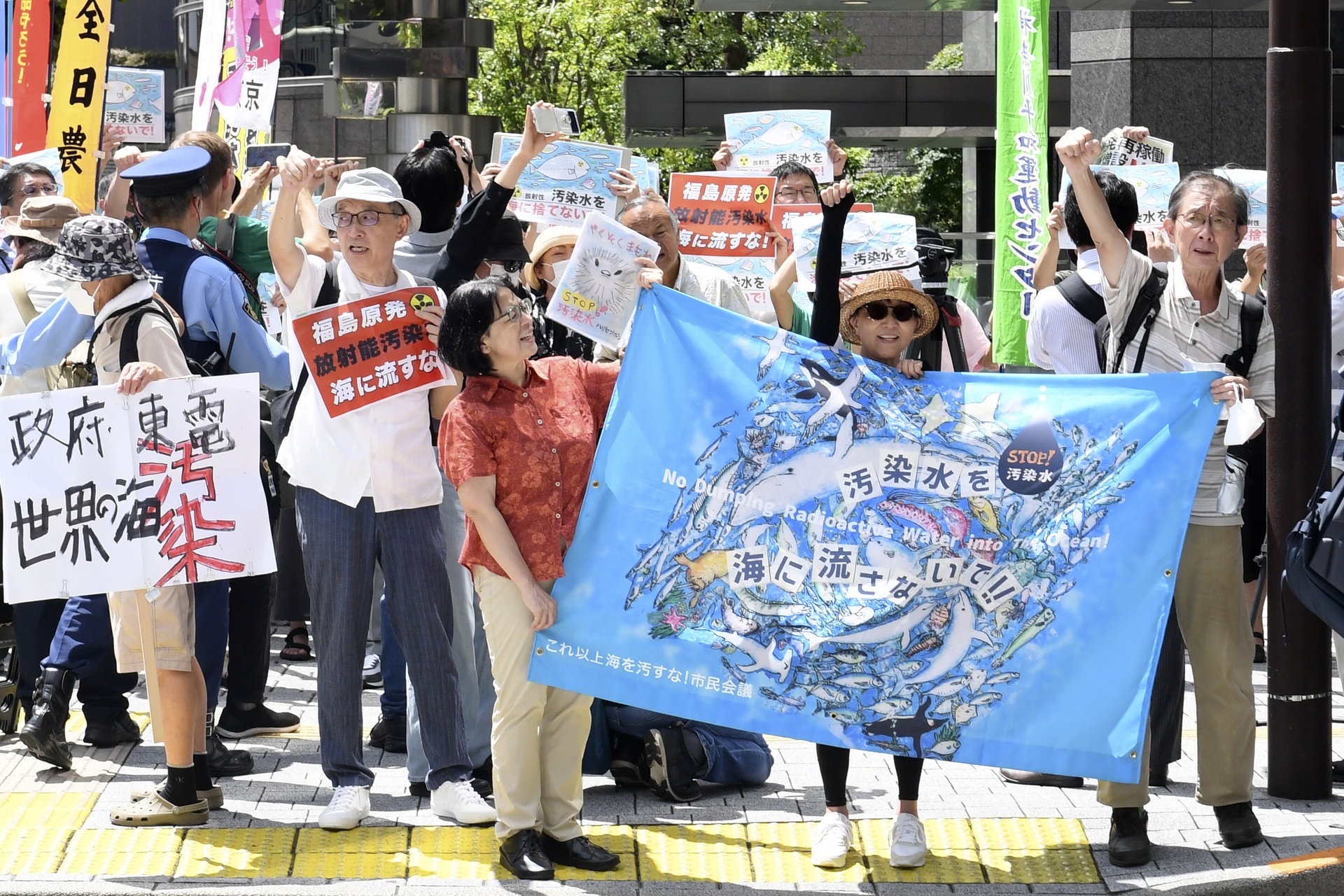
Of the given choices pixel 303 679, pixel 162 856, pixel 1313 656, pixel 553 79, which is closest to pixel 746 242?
pixel 303 679

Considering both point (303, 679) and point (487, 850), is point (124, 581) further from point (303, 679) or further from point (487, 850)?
point (303, 679)

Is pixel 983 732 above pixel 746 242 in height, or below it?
below

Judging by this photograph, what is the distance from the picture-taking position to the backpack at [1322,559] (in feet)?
15.5

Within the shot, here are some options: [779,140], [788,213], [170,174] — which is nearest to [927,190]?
[779,140]

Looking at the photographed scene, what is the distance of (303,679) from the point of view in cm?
766

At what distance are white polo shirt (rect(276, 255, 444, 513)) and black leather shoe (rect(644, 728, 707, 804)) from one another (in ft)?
3.74

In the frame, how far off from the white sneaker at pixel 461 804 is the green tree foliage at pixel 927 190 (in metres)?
25.9

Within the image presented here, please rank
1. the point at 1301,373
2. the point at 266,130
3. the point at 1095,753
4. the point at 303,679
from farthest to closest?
the point at 266,130 → the point at 303,679 → the point at 1301,373 → the point at 1095,753

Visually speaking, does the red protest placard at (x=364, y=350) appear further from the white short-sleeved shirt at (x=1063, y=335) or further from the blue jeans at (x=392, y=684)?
the white short-sleeved shirt at (x=1063, y=335)

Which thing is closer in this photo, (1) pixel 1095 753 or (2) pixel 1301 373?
(1) pixel 1095 753

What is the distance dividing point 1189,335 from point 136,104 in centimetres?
1199

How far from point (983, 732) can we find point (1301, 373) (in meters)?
1.72

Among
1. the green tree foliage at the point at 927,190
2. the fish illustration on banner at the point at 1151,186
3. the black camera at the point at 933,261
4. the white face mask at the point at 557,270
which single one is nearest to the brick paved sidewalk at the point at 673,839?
the white face mask at the point at 557,270

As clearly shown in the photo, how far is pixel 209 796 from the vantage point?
537 centimetres
